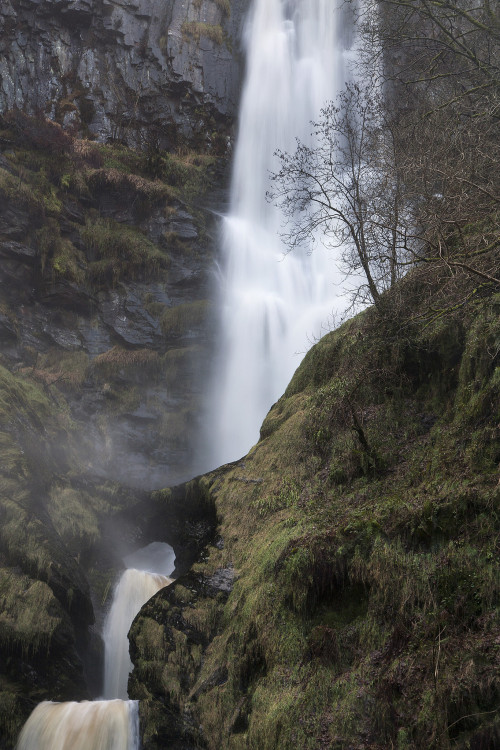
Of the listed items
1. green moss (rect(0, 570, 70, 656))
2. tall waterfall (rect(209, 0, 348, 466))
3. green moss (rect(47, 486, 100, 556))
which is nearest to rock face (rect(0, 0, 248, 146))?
tall waterfall (rect(209, 0, 348, 466))

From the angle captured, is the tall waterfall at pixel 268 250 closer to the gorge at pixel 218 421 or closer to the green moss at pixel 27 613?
the gorge at pixel 218 421

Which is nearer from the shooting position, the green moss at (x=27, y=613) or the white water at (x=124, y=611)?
the green moss at (x=27, y=613)

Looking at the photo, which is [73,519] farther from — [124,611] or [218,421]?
[218,421]

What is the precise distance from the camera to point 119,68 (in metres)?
21.8

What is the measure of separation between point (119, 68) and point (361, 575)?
931 inches

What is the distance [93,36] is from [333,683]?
83.3 feet

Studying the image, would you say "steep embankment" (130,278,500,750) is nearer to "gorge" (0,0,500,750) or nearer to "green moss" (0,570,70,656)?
"gorge" (0,0,500,750)

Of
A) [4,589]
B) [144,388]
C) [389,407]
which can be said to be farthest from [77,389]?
[389,407]

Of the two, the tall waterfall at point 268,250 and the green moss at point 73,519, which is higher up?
the tall waterfall at point 268,250

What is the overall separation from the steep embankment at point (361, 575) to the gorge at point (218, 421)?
3 centimetres

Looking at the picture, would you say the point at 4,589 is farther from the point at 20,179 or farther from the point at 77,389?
the point at 20,179

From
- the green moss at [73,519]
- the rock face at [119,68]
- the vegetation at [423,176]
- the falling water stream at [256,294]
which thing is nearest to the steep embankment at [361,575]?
the vegetation at [423,176]

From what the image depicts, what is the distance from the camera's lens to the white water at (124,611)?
920cm

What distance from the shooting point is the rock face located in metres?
20.8
